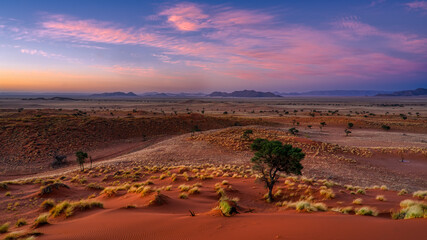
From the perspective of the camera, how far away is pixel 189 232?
6.91m

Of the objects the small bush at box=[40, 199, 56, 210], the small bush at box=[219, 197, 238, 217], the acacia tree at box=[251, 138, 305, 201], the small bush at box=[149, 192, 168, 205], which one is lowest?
the small bush at box=[40, 199, 56, 210]

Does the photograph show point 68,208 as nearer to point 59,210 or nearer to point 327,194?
point 59,210

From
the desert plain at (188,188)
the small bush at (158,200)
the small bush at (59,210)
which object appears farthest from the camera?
the small bush at (158,200)

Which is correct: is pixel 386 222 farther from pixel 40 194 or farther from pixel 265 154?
pixel 40 194

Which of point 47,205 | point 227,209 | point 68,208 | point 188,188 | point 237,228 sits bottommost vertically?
point 47,205

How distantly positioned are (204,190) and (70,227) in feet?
26.0

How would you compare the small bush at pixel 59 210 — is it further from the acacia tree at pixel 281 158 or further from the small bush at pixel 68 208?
the acacia tree at pixel 281 158

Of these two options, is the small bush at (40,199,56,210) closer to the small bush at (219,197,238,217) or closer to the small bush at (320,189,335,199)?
the small bush at (219,197,238,217)

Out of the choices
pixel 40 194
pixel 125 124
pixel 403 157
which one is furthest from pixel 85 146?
pixel 403 157

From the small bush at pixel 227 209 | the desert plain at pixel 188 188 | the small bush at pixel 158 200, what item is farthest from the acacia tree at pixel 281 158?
the small bush at pixel 158 200

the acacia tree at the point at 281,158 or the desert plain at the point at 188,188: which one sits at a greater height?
→ the acacia tree at the point at 281,158

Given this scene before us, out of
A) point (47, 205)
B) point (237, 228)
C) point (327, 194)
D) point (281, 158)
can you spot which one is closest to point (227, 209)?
point (237, 228)

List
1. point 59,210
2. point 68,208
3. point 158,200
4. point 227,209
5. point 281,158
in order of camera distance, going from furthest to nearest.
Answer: point 281,158 < point 158,200 < point 59,210 < point 68,208 < point 227,209

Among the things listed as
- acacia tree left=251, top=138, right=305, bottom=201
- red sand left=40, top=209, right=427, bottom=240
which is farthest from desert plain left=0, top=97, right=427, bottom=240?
acacia tree left=251, top=138, right=305, bottom=201
